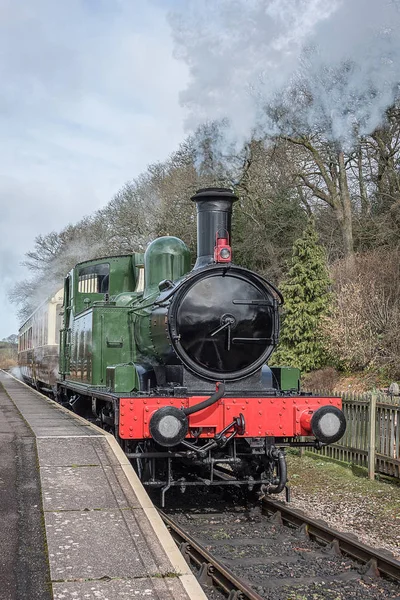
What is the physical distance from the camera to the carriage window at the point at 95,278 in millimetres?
10117

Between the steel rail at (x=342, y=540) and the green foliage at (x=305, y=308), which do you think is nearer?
the steel rail at (x=342, y=540)

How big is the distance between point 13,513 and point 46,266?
43204 millimetres

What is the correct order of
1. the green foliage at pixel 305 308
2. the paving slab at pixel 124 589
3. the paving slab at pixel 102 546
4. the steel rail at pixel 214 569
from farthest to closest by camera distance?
the green foliage at pixel 305 308, the steel rail at pixel 214 569, the paving slab at pixel 102 546, the paving slab at pixel 124 589

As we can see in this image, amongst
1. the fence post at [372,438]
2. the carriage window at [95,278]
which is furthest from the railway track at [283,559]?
the carriage window at [95,278]

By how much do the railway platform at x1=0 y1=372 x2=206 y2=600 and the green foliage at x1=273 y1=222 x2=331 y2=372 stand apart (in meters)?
12.5

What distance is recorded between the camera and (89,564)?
168 inches

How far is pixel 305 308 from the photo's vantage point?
63.1 ft

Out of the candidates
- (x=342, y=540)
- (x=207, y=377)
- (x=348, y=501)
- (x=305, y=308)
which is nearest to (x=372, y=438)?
(x=348, y=501)

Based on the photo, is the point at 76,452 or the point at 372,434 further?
the point at 372,434

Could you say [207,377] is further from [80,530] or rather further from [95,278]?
[95,278]

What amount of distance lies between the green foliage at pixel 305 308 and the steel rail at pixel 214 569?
43.4 ft

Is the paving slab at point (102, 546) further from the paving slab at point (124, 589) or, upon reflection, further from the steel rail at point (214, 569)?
the steel rail at point (214, 569)

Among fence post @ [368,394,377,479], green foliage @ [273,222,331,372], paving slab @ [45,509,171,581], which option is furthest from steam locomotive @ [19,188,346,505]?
green foliage @ [273,222,331,372]

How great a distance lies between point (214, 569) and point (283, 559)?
720mm
